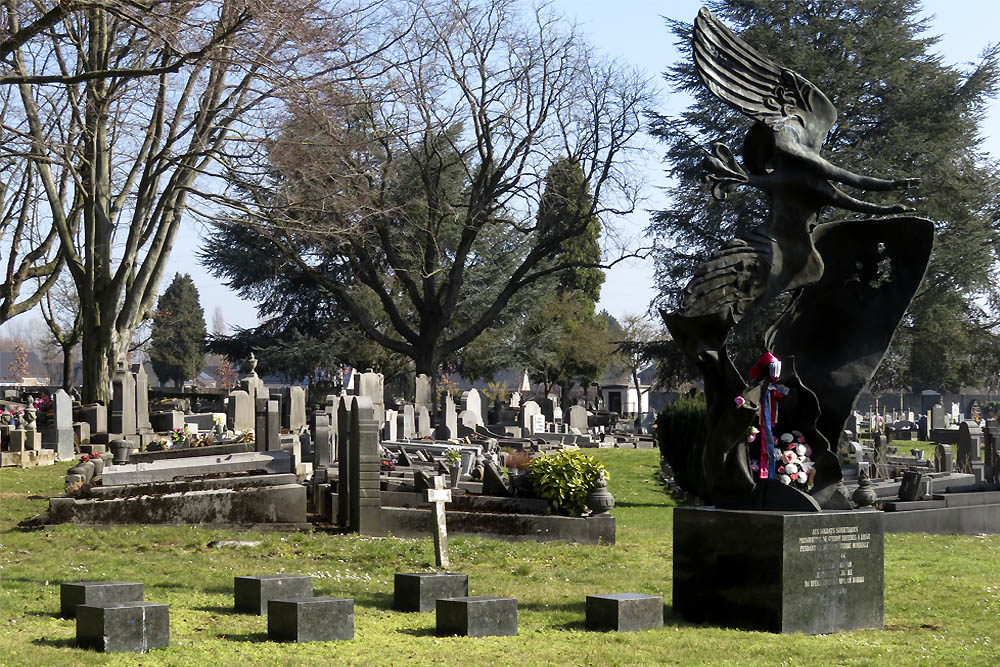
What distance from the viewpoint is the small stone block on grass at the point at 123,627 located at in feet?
21.8

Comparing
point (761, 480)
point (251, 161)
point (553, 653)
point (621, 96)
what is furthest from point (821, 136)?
point (621, 96)

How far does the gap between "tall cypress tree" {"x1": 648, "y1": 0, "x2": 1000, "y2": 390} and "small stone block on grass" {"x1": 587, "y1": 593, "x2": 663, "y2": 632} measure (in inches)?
962

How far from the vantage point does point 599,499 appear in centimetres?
1371

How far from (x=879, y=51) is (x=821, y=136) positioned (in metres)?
25.6

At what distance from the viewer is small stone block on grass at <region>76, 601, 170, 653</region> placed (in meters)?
6.65

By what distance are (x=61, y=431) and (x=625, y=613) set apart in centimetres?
1750

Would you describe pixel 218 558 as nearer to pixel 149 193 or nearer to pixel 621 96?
pixel 149 193

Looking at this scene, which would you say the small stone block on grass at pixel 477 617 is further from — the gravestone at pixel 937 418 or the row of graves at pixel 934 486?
the gravestone at pixel 937 418

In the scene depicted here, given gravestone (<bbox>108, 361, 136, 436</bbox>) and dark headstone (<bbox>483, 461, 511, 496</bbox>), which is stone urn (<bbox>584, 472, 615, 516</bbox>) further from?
gravestone (<bbox>108, 361, 136, 436</bbox>)

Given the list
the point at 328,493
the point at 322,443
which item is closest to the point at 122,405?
the point at 322,443

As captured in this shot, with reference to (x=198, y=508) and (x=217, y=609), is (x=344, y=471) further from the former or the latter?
(x=217, y=609)

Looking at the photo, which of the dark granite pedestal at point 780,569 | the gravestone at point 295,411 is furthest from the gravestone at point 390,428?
the dark granite pedestal at point 780,569

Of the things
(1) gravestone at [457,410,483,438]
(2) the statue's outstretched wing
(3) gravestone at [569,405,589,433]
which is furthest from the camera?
(3) gravestone at [569,405,589,433]

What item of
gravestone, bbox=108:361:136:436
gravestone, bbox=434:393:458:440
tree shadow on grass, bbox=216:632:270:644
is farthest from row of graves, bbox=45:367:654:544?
gravestone, bbox=434:393:458:440
